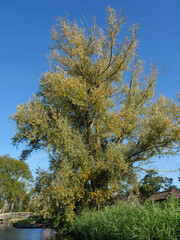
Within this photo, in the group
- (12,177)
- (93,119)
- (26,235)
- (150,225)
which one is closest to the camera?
(150,225)

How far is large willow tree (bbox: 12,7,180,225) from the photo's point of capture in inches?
556

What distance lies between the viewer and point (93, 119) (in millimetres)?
17281

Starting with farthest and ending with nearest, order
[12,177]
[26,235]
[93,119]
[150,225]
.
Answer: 1. [12,177]
2. [26,235]
3. [93,119]
4. [150,225]

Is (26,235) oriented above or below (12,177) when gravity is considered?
below

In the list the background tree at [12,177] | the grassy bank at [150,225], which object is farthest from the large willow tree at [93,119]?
the background tree at [12,177]

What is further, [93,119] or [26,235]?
[26,235]

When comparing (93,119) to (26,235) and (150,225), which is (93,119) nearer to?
(150,225)

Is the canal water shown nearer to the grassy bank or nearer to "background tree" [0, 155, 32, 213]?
the grassy bank

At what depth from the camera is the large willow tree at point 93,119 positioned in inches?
556

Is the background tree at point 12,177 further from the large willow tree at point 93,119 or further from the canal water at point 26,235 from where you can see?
the large willow tree at point 93,119

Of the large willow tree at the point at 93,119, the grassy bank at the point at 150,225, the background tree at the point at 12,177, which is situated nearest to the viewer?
the grassy bank at the point at 150,225

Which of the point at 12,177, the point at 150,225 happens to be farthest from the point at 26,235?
the point at 12,177

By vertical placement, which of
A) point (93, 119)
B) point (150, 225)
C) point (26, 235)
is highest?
point (93, 119)

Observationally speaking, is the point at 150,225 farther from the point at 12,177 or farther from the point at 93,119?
the point at 12,177
